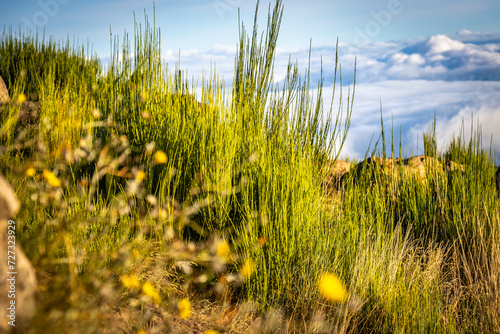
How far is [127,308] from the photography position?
187 cm

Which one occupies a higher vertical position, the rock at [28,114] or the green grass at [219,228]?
the rock at [28,114]

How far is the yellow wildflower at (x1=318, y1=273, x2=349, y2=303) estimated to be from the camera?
2.42 metres

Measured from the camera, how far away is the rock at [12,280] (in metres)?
1.07

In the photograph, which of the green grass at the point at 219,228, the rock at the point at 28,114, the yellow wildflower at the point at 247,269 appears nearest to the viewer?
the green grass at the point at 219,228

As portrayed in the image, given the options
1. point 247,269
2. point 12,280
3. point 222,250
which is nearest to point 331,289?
point 247,269

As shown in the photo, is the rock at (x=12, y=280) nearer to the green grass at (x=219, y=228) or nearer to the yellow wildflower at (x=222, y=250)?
the green grass at (x=219, y=228)

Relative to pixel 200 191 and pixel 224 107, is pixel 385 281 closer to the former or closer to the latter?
pixel 200 191

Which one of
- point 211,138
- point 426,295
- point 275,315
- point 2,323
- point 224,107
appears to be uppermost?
point 224,107

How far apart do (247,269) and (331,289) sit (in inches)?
23.7

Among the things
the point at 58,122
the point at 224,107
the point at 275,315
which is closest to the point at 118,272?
the point at 275,315

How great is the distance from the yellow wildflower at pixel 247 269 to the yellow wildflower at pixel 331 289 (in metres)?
0.47

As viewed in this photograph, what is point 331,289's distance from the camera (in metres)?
2.46

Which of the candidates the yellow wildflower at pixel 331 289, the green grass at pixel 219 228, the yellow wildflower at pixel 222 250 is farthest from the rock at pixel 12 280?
the yellow wildflower at pixel 331 289

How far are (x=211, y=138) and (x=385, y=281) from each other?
5.52ft
